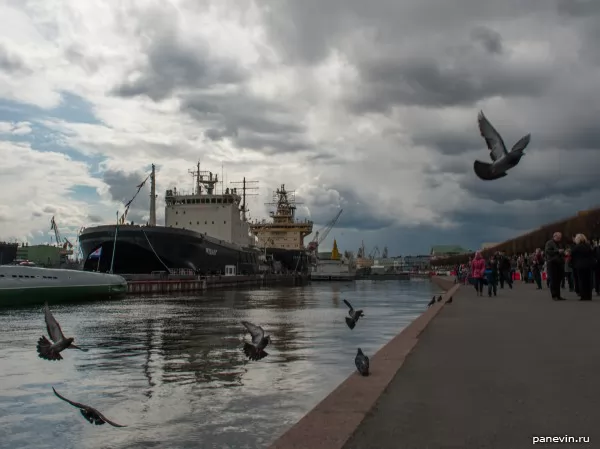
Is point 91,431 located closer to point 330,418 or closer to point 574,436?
point 330,418

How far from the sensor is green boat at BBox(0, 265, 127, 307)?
98.8 ft

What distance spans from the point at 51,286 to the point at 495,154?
2908 cm

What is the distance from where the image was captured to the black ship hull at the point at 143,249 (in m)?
56.0

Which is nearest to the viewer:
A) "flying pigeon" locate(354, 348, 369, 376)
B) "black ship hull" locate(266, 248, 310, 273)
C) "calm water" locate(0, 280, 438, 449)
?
"calm water" locate(0, 280, 438, 449)

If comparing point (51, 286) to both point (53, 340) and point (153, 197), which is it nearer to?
point (53, 340)

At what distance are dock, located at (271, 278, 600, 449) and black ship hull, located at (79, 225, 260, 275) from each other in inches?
→ 1916

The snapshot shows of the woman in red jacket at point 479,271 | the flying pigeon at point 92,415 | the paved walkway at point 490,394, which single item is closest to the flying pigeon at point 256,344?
the paved walkway at point 490,394

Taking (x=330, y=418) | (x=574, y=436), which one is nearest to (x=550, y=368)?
(x=574, y=436)

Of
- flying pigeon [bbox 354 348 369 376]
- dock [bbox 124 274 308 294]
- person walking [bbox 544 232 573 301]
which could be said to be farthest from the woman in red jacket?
dock [bbox 124 274 308 294]

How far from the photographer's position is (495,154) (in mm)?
9000

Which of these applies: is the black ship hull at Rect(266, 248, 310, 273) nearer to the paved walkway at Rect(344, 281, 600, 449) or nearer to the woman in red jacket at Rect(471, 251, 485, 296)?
the woman in red jacket at Rect(471, 251, 485, 296)

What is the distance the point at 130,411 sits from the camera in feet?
22.3

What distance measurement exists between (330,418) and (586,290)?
16.3 meters

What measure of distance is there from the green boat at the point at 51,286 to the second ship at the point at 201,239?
55.8 feet
